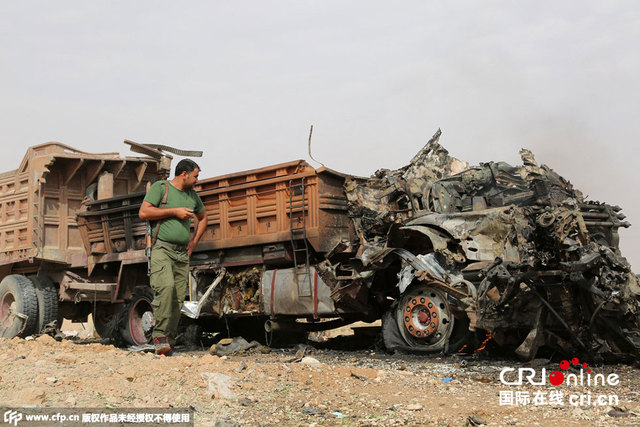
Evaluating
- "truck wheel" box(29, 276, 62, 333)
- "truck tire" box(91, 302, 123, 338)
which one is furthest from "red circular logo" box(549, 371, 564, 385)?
"truck wheel" box(29, 276, 62, 333)

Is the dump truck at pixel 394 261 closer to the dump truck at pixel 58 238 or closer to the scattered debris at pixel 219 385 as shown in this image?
the dump truck at pixel 58 238

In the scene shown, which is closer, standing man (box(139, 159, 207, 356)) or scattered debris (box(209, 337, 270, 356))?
standing man (box(139, 159, 207, 356))

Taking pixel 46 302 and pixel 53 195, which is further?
pixel 53 195

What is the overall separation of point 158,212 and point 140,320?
442 centimetres

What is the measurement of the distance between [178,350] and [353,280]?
10.6 ft

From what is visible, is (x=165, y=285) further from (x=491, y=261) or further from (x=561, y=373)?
(x=561, y=373)

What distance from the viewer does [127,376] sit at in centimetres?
532

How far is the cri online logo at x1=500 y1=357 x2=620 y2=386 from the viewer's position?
5719 mm

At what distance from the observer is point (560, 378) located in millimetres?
5840

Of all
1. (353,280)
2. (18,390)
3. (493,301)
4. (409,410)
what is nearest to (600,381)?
(493,301)

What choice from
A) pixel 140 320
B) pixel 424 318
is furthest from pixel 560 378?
pixel 140 320

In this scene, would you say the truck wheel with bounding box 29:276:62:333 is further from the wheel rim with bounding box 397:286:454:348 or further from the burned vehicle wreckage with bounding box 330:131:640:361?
the wheel rim with bounding box 397:286:454:348

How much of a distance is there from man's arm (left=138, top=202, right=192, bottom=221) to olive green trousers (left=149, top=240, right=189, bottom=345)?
0.30 m

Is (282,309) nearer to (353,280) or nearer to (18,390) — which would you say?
(353,280)
